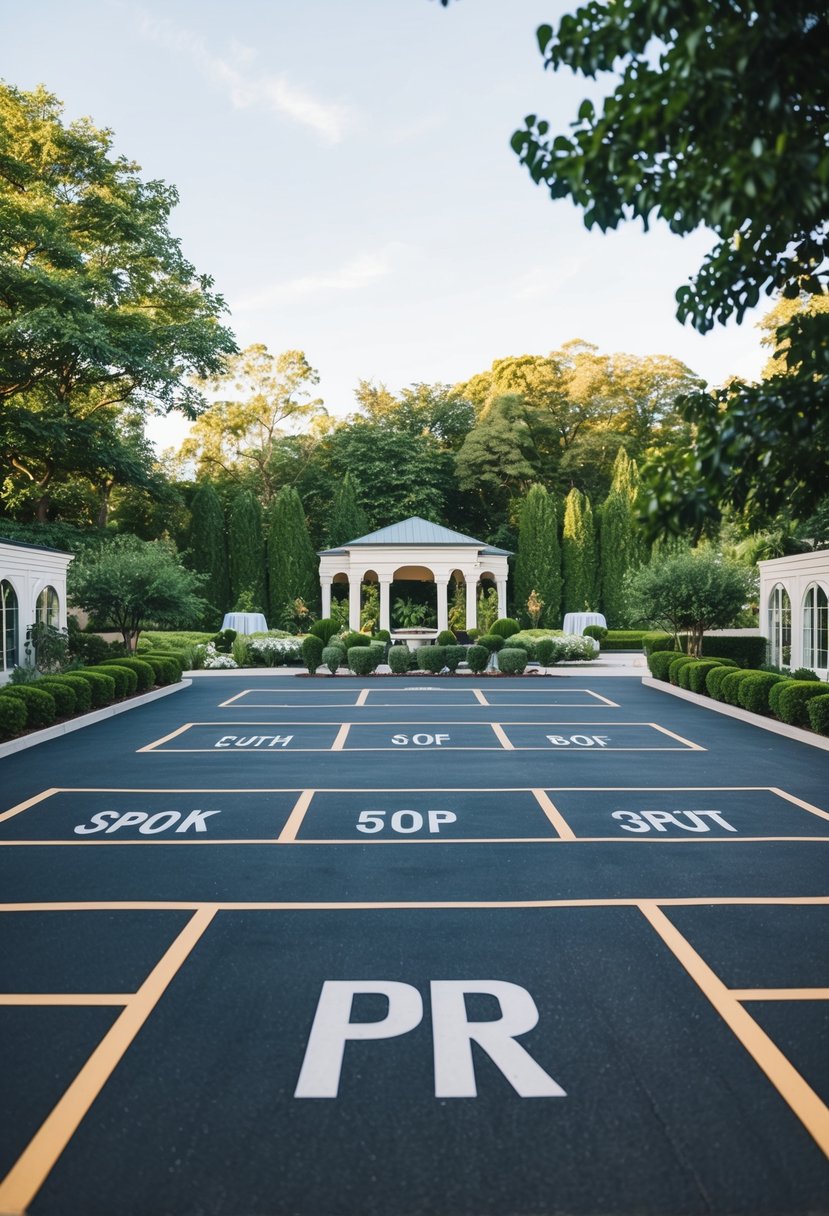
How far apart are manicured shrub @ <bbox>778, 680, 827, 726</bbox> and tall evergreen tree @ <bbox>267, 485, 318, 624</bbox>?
31.1 meters

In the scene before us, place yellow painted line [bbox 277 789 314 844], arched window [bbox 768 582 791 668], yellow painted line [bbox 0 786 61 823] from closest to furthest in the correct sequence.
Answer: yellow painted line [bbox 277 789 314 844], yellow painted line [bbox 0 786 61 823], arched window [bbox 768 582 791 668]

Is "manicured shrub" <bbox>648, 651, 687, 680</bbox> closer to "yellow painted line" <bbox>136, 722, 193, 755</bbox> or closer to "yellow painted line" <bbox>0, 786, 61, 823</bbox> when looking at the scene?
"yellow painted line" <bbox>136, 722, 193, 755</bbox>

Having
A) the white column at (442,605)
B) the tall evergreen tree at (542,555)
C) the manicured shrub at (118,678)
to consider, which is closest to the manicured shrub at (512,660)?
the white column at (442,605)

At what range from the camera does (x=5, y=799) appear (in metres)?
10.5

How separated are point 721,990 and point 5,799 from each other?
8231mm

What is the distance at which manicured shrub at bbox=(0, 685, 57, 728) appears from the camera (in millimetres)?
15523

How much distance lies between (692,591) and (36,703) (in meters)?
16.1

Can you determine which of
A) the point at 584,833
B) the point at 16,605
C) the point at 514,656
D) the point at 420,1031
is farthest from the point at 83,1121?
the point at 514,656

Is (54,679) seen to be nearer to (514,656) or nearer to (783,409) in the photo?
(514,656)

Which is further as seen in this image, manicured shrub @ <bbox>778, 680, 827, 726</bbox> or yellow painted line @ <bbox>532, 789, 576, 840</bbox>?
manicured shrub @ <bbox>778, 680, 827, 726</bbox>

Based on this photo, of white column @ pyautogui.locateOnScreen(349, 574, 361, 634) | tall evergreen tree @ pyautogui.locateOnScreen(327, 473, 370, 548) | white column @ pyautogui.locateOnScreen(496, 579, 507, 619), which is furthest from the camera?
tall evergreen tree @ pyautogui.locateOnScreen(327, 473, 370, 548)

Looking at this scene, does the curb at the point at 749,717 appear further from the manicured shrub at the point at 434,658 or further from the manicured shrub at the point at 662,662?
the manicured shrub at the point at 434,658

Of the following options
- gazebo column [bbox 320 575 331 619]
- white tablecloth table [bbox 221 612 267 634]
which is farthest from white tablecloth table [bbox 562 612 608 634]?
white tablecloth table [bbox 221 612 267 634]

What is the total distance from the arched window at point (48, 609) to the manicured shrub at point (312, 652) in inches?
302
